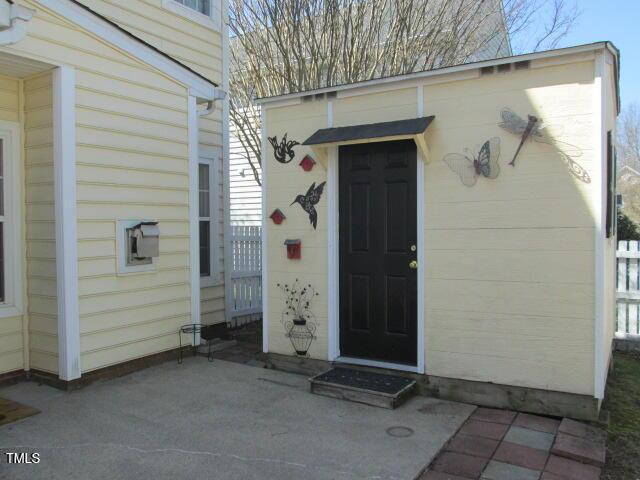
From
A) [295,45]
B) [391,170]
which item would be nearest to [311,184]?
[391,170]

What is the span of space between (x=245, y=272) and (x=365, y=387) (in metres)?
3.82

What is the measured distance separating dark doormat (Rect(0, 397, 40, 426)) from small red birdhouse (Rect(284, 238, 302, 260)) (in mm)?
2519

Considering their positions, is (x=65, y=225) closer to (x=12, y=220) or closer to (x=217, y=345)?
(x=12, y=220)

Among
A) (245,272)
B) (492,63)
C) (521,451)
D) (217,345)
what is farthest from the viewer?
(245,272)

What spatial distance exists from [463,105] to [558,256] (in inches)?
56.9

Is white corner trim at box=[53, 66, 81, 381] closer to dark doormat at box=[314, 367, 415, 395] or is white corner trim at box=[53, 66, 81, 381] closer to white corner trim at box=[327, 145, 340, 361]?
dark doormat at box=[314, 367, 415, 395]

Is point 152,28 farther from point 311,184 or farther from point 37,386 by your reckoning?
point 37,386

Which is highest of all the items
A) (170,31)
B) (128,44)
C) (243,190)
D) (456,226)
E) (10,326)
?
(170,31)

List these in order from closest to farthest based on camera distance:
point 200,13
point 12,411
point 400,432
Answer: point 400,432, point 12,411, point 200,13

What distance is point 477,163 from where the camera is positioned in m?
4.29

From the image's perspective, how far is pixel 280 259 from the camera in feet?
17.4

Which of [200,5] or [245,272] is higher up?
[200,5]

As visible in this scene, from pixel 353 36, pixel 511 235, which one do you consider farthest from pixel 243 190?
pixel 511 235

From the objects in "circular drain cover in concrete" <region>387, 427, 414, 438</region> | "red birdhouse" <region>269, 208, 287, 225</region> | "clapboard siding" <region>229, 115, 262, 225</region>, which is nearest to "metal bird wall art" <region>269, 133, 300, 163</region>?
"red birdhouse" <region>269, 208, 287, 225</region>
